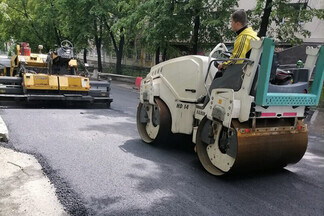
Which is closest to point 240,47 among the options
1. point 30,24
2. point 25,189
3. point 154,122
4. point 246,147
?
point 246,147

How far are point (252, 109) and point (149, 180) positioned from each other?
1.67 meters

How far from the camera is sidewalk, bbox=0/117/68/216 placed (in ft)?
10.3

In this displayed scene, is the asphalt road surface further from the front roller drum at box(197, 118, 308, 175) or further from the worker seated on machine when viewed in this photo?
the worker seated on machine

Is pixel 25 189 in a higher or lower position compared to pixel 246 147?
lower

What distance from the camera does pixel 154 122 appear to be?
18.3 ft

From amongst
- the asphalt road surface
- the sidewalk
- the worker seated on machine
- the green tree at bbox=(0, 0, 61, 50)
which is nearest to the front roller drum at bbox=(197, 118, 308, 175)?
the asphalt road surface

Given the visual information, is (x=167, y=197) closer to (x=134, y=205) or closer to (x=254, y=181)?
(x=134, y=205)

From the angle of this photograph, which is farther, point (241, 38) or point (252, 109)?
point (241, 38)

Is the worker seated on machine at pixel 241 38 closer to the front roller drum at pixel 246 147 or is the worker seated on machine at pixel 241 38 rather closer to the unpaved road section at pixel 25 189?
the front roller drum at pixel 246 147

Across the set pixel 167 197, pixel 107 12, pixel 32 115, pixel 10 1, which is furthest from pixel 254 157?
pixel 10 1

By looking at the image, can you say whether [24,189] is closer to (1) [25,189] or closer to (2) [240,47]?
(1) [25,189]

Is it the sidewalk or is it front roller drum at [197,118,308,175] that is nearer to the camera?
the sidewalk

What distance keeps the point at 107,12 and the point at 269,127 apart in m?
19.9

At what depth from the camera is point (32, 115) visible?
7.80 meters
